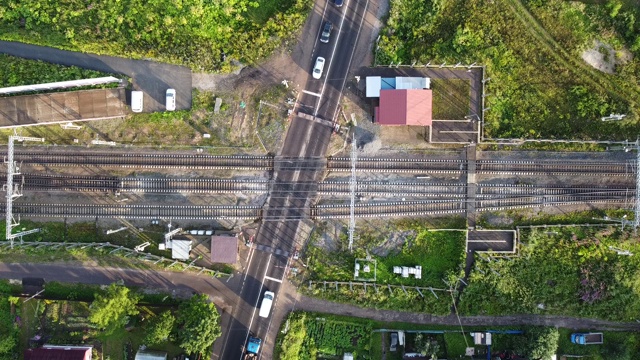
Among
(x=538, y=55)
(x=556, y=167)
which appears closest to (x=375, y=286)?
(x=556, y=167)

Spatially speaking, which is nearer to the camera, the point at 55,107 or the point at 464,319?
the point at 55,107

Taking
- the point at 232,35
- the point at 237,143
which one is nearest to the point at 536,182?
the point at 237,143

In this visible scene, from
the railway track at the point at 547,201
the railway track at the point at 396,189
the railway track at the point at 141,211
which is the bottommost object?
the railway track at the point at 141,211

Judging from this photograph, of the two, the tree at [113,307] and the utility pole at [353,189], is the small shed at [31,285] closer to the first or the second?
the tree at [113,307]

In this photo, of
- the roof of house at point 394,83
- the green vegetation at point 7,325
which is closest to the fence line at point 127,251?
the green vegetation at point 7,325

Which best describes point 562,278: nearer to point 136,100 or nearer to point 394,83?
point 394,83

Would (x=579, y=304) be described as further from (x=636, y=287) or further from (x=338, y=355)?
(x=338, y=355)
